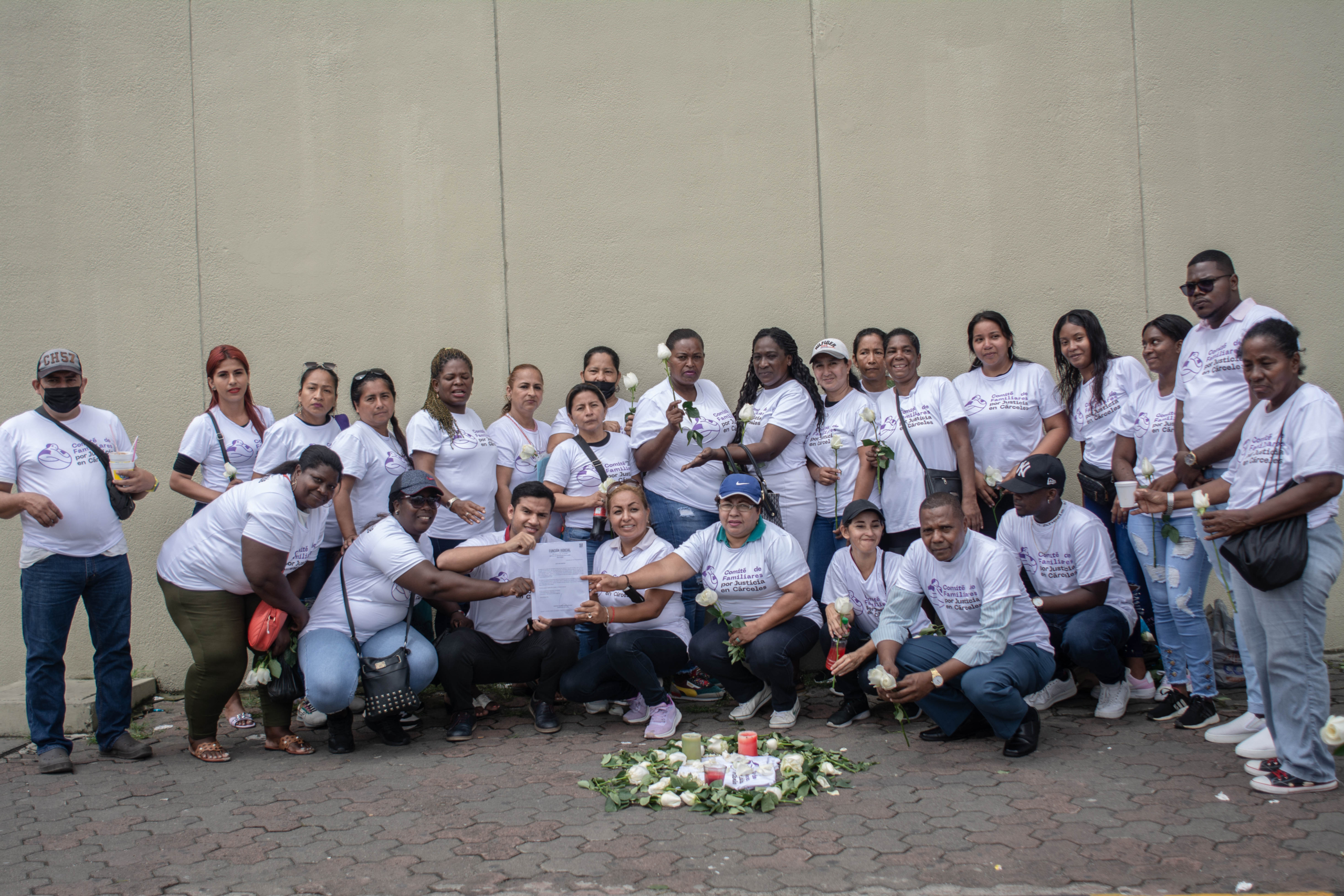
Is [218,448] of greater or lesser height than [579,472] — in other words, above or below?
above

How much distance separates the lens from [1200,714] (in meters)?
5.32

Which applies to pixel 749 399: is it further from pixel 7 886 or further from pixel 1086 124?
pixel 7 886

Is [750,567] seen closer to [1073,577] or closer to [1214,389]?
[1073,577]

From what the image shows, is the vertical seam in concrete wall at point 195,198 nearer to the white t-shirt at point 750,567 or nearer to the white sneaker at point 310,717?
the white sneaker at point 310,717

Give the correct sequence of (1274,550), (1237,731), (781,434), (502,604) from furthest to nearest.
Answer: (781,434) < (502,604) < (1237,731) < (1274,550)

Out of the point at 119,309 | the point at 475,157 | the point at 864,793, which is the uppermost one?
the point at 475,157

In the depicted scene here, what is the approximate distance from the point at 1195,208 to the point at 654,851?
6518mm

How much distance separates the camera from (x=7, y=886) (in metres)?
3.86

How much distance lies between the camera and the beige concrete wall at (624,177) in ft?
24.1

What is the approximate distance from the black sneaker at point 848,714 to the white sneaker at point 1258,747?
1932mm

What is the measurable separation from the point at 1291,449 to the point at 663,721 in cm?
341

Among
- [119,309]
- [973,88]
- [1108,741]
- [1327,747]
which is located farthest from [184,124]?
[1327,747]

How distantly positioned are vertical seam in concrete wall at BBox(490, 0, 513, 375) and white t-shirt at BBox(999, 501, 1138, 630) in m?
3.87

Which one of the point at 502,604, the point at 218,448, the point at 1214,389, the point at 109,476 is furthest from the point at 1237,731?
the point at 109,476
